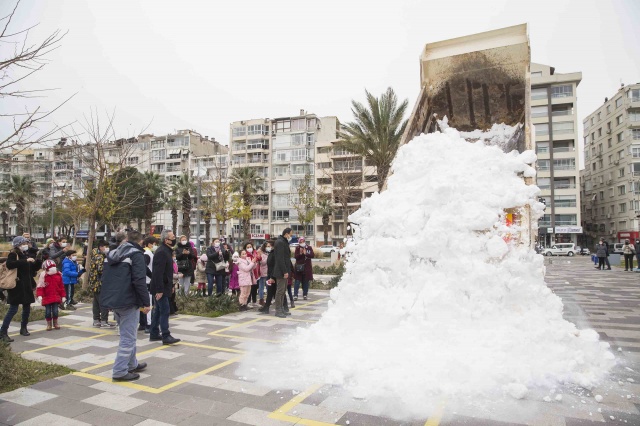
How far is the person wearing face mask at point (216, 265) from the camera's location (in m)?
11.1

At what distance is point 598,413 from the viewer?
12.1ft

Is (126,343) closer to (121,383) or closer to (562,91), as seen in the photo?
(121,383)

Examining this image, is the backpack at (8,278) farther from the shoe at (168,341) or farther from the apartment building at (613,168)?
the apartment building at (613,168)

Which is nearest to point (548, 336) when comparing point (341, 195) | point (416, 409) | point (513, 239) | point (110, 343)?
point (513, 239)

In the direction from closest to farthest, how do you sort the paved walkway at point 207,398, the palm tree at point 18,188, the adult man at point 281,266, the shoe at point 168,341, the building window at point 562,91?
1. the paved walkway at point 207,398
2. the shoe at point 168,341
3. the adult man at point 281,266
4. the palm tree at point 18,188
5. the building window at point 562,91

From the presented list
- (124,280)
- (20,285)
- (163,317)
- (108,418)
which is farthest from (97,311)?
(108,418)

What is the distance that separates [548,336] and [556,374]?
A: 41 centimetres

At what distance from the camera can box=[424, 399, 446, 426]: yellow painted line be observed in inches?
141

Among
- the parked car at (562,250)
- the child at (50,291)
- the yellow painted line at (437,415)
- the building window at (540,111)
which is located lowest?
the parked car at (562,250)

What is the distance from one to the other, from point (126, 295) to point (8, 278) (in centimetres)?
318

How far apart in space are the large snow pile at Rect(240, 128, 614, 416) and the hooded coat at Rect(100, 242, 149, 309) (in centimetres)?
155

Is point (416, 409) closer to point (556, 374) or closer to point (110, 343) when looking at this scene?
point (556, 374)

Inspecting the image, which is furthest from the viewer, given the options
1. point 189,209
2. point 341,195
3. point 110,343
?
point 189,209

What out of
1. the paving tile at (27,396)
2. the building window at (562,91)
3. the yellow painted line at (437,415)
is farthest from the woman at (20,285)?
the building window at (562,91)
